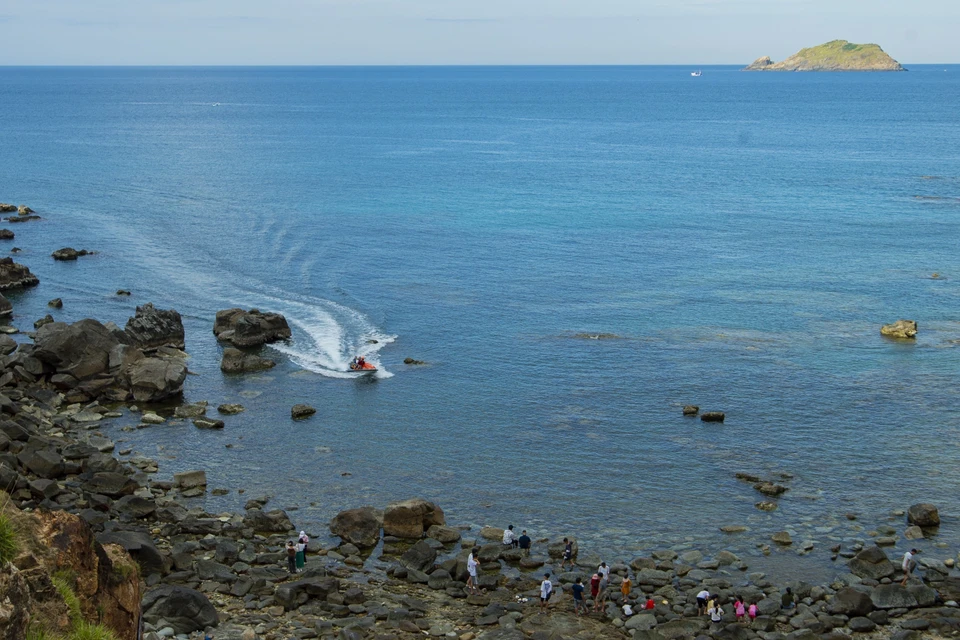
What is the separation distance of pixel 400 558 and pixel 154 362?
94.0 feet

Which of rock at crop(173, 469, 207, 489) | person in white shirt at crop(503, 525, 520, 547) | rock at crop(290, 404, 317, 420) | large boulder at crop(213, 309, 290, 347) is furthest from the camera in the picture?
large boulder at crop(213, 309, 290, 347)

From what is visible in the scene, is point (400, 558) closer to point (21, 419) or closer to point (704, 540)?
point (704, 540)

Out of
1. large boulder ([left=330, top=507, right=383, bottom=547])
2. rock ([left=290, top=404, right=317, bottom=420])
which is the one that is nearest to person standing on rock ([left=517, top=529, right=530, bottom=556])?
large boulder ([left=330, top=507, right=383, bottom=547])

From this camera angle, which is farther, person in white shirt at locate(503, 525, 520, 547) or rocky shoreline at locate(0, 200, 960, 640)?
person in white shirt at locate(503, 525, 520, 547)

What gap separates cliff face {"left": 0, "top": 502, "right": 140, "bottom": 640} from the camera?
20578 mm

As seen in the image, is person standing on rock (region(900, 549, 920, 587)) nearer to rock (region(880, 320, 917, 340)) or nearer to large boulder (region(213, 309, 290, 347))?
rock (region(880, 320, 917, 340))

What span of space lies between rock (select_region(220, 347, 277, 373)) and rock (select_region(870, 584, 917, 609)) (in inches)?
1757

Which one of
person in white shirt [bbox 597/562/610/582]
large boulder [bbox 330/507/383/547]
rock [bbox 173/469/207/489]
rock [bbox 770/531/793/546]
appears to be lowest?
rock [bbox 173/469/207/489]

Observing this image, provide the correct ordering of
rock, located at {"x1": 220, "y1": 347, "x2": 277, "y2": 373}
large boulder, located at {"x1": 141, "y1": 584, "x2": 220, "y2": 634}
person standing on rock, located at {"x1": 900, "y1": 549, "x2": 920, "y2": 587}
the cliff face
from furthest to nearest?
rock, located at {"x1": 220, "y1": 347, "x2": 277, "y2": 373}
person standing on rock, located at {"x1": 900, "y1": 549, "x2": 920, "y2": 587}
large boulder, located at {"x1": 141, "y1": 584, "x2": 220, "y2": 634}
the cliff face

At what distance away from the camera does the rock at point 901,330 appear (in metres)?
74.4

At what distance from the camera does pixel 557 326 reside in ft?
257

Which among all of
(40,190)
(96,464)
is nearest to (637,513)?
(96,464)

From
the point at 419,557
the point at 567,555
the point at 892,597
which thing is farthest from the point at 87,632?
the point at 892,597

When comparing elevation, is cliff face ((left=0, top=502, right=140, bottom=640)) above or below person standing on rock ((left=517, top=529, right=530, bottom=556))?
above
